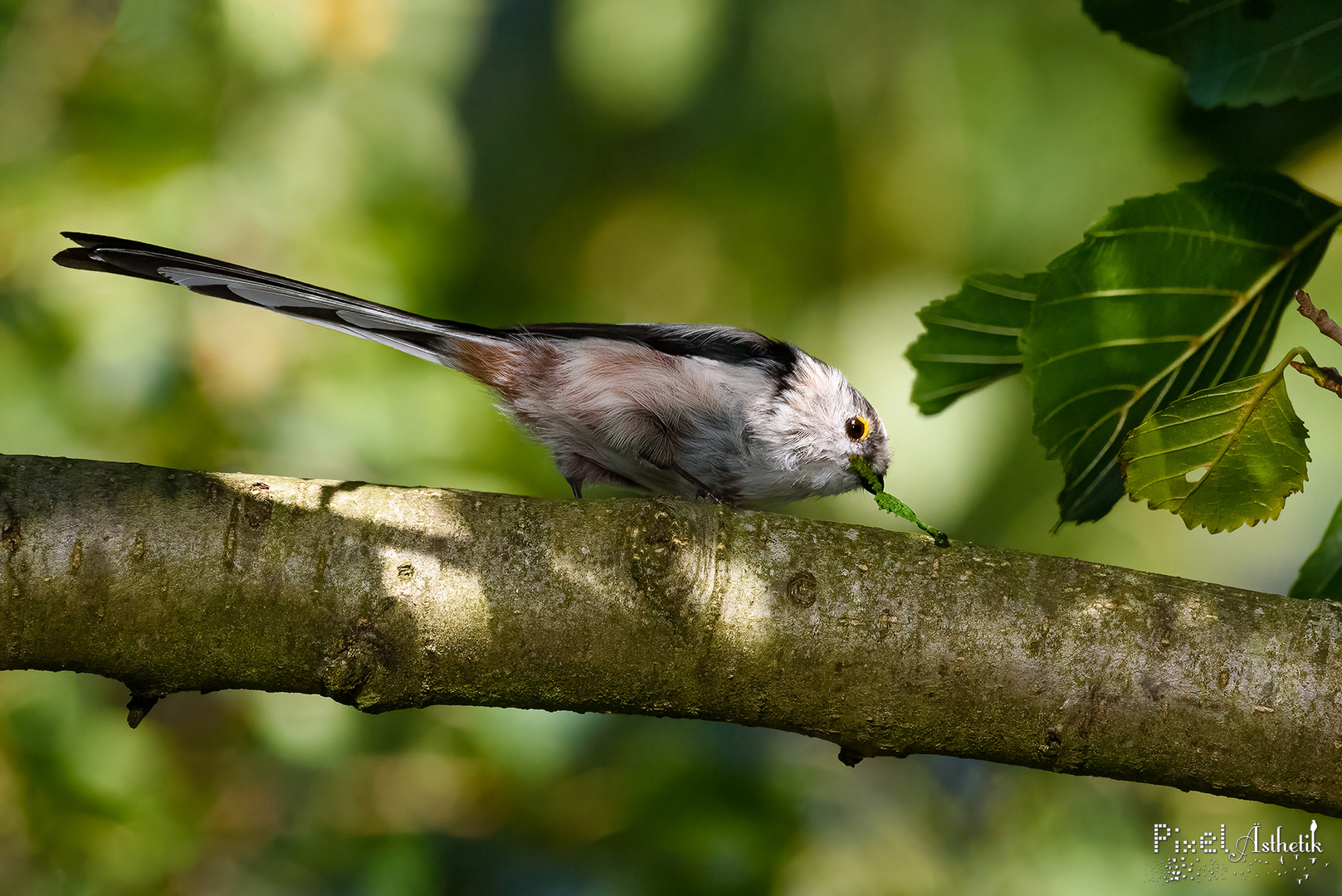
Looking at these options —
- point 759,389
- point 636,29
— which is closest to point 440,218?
point 636,29

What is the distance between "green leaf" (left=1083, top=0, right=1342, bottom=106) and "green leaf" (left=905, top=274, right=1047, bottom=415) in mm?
418

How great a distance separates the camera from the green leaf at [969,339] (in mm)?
1506

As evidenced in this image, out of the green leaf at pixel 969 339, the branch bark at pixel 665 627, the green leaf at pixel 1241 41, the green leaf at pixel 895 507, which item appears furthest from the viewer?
the green leaf at pixel 969 339

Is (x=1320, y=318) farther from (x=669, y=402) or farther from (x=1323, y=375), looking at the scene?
(x=669, y=402)

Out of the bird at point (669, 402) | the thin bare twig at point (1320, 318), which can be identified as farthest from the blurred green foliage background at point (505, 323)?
the thin bare twig at point (1320, 318)

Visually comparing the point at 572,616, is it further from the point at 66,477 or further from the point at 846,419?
the point at 846,419

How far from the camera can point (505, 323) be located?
9.57 feet

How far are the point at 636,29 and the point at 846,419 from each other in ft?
4.78

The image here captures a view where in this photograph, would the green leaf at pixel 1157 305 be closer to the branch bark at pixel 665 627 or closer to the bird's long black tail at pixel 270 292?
the branch bark at pixel 665 627

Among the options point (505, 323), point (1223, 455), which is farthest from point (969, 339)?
point (505, 323)

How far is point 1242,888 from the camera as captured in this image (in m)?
2.14

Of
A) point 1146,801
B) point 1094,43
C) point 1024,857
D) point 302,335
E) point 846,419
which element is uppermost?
point 1094,43

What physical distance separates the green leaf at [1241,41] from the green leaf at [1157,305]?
0.70ft

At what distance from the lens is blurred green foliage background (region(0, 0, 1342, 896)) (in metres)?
2.10
